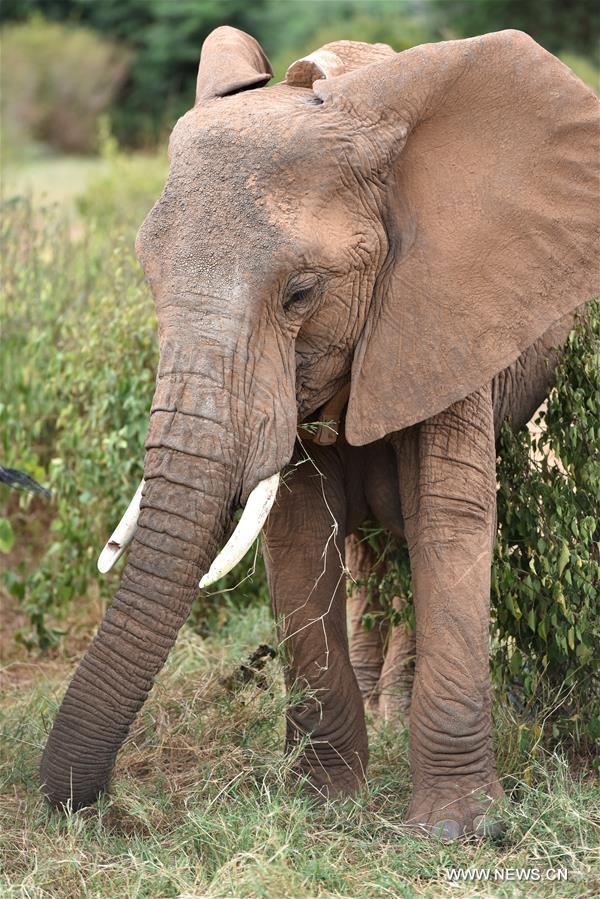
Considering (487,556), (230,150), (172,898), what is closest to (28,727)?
(172,898)

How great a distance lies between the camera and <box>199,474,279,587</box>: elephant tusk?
3.79m

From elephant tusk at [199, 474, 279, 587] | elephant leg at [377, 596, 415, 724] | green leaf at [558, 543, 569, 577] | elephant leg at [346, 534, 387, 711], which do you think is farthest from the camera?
elephant leg at [346, 534, 387, 711]

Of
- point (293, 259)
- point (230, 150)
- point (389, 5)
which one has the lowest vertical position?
point (389, 5)

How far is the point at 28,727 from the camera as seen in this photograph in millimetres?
5008

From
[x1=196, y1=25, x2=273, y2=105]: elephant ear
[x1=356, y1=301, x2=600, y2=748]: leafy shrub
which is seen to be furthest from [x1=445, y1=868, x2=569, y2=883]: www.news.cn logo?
[x1=196, y1=25, x2=273, y2=105]: elephant ear

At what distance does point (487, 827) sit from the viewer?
426 centimetres

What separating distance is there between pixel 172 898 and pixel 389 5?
33941 millimetres

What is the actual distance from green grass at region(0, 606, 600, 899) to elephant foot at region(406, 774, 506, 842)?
0.19 feet

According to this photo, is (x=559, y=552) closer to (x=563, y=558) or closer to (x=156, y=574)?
(x=563, y=558)

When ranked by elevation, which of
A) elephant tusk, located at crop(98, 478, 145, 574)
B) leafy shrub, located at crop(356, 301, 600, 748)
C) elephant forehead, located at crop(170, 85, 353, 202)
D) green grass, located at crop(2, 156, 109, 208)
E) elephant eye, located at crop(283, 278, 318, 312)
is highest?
elephant forehead, located at crop(170, 85, 353, 202)

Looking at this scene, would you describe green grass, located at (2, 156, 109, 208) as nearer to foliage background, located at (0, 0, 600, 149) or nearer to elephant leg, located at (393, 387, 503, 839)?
foliage background, located at (0, 0, 600, 149)

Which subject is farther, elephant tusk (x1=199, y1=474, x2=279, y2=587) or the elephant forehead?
the elephant forehead

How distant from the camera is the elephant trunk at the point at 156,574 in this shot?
386cm

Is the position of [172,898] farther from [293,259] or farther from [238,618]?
[238,618]
